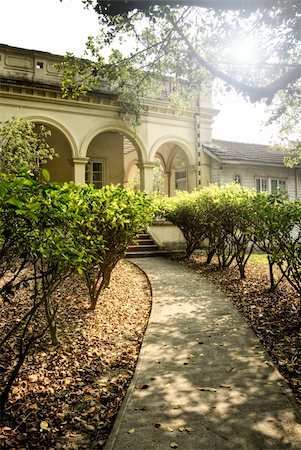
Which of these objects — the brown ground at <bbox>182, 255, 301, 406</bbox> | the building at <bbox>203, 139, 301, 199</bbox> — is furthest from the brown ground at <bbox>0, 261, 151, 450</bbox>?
the building at <bbox>203, 139, 301, 199</bbox>

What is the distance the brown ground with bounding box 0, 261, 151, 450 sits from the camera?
2.56m

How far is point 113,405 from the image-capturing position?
2.97 meters

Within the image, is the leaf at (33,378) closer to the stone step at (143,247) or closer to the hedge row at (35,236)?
the hedge row at (35,236)

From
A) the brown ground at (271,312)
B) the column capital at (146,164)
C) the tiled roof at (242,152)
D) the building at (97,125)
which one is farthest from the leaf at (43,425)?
the tiled roof at (242,152)

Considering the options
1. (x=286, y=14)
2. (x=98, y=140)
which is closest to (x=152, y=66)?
(x=286, y=14)

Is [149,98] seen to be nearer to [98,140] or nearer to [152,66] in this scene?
[98,140]

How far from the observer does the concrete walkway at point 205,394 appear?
2402mm

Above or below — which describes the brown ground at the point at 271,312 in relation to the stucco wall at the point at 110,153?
below

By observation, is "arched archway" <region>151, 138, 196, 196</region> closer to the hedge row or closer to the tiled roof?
the tiled roof

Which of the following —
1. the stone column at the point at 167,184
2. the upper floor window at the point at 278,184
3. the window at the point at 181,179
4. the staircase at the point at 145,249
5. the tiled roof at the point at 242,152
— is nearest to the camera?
the staircase at the point at 145,249

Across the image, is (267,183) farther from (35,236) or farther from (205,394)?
(35,236)

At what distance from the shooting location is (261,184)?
17.7 meters

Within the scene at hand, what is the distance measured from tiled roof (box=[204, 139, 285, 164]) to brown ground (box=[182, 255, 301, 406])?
8.33 meters

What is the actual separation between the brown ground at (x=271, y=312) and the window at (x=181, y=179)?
9.83 metres
